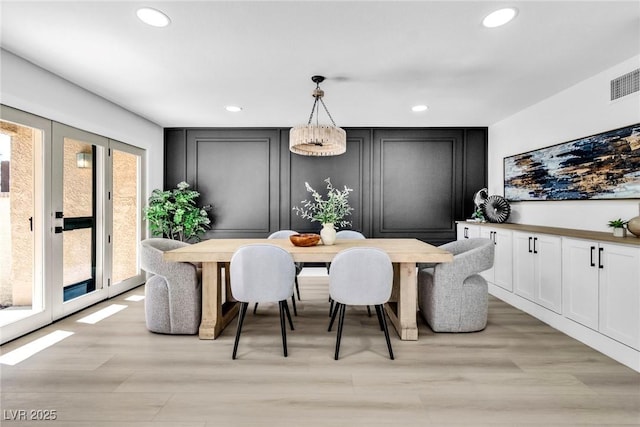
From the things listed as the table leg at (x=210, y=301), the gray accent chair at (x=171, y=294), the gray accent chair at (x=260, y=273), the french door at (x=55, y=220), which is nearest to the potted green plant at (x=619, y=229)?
the gray accent chair at (x=260, y=273)

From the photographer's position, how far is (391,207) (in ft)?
16.6

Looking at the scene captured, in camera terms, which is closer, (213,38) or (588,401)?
(588,401)

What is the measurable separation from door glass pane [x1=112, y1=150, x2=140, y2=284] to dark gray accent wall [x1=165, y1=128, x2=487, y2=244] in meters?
0.78

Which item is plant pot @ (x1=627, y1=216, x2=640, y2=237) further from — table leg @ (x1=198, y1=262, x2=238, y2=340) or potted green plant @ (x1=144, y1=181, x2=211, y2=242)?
potted green plant @ (x1=144, y1=181, x2=211, y2=242)

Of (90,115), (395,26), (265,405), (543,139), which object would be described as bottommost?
(265,405)

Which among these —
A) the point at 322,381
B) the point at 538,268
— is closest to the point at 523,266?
the point at 538,268

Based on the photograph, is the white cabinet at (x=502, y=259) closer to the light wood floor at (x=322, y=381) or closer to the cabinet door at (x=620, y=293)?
the light wood floor at (x=322, y=381)

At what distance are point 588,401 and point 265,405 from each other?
1.90m

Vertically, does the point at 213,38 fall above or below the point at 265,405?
above

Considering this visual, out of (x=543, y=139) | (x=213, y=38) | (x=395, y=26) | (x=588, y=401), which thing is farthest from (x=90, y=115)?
(x=543, y=139)

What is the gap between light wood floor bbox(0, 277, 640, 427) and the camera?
1677 mm

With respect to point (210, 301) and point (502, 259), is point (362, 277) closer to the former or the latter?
point (210, 301)

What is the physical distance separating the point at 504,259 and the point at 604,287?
1317 millimetres

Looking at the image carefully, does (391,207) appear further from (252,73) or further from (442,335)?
(252,73)
